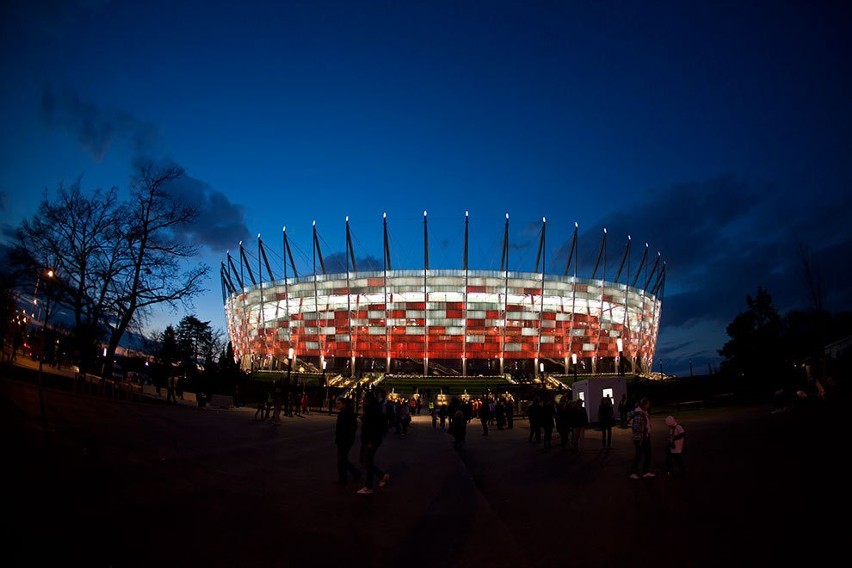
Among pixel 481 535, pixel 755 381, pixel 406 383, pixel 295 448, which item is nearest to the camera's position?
pixel 481 535

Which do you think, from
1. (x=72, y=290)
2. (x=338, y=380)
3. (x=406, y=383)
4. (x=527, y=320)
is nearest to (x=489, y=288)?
(x=527, y=320)

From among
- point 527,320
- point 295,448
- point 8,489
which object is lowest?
point 295,448

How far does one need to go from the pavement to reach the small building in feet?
40.7

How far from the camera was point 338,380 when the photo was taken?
6069 centimetres

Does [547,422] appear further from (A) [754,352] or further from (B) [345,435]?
(A) [754,352]

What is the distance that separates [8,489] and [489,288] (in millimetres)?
74227

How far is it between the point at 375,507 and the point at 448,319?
234 feet

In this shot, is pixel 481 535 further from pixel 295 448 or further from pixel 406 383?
pixel 406 383

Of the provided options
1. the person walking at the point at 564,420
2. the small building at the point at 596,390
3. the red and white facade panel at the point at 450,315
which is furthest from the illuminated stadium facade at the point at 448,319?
the person walking at the point at 564,420

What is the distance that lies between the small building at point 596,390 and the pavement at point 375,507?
1242cm

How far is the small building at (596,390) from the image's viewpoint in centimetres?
2506

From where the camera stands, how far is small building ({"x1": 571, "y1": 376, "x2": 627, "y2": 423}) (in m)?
25.1

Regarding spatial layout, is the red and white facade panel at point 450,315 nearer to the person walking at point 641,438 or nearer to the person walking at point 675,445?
the person walking at point 641,438

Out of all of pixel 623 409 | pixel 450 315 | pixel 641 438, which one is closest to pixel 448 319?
pixel 450 315
